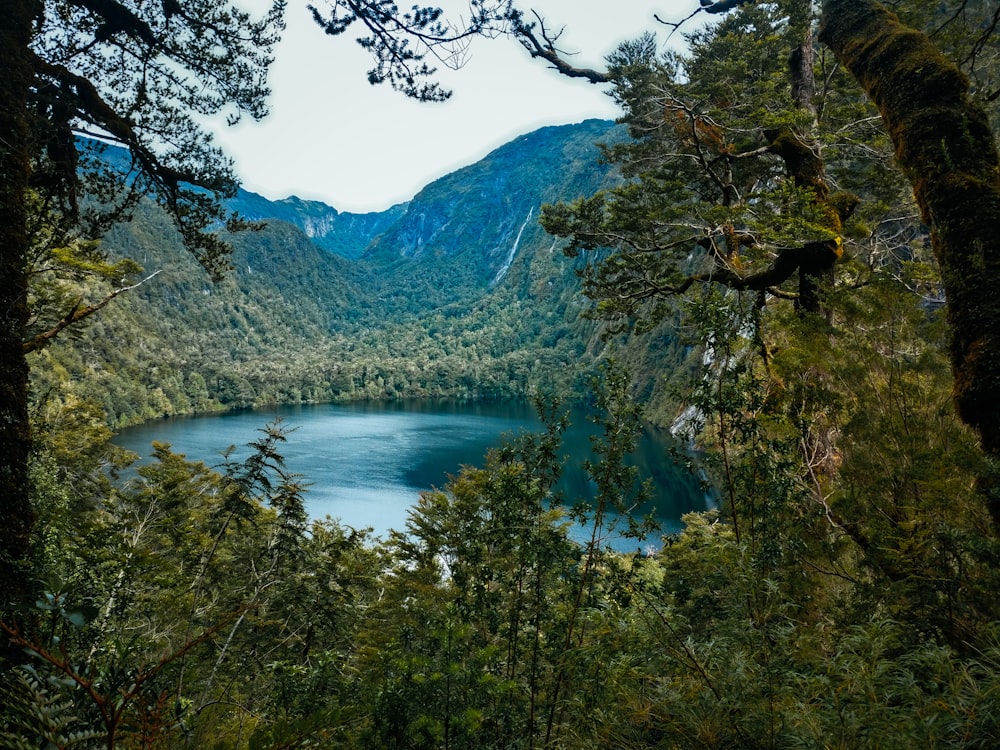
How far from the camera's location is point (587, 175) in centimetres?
19588

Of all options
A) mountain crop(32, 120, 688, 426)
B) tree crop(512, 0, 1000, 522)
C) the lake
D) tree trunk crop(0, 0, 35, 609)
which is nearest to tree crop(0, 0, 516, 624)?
tree trunk crop(0, 0, 35, 609)

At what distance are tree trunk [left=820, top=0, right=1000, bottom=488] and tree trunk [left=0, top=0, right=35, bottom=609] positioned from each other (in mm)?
3892

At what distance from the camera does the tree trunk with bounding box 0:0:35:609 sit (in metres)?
2.41

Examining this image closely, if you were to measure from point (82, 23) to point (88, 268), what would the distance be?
187cm

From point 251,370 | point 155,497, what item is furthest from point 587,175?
point 155,497

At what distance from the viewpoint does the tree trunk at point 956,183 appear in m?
2.15

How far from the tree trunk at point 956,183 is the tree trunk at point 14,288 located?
3.89 m

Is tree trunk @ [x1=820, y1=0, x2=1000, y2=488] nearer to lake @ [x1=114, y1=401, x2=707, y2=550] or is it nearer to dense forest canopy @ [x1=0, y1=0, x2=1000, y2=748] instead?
dense forest canopy @ [x1=0, y1=0, x2=1000, y2=748]

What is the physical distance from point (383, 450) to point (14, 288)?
164 feet

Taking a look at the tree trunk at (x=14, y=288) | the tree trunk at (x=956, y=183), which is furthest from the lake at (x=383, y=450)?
the tree trunk at (x=14, y=288)

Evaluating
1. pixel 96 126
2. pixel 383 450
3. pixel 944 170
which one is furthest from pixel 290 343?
pixel 944 170

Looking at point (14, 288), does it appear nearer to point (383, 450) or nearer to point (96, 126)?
point (96, 126)

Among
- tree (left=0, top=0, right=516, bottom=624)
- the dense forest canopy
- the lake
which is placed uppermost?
tree (left=0, top=0, right=516, bottom=624)

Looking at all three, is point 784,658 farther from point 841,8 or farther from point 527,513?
point 841,8
